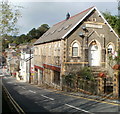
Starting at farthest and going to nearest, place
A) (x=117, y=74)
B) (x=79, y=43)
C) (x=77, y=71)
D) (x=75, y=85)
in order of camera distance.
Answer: (x=79, y=43), (x=77, y=71), (x=75, y=85), (x=117, y=74)

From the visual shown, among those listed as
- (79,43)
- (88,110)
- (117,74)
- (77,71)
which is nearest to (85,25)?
(79,43)

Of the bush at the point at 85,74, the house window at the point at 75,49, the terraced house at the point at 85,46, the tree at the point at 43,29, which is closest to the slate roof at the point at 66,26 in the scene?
the terraced house at the point at 85,46

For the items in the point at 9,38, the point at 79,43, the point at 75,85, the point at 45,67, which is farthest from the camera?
the point at 45,67

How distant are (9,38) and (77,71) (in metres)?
13.8

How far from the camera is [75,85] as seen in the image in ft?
68.2

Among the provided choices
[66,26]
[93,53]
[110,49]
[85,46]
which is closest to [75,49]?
[85,46]

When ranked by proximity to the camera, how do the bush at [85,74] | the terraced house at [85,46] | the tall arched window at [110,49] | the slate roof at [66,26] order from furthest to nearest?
1. the tall arched window at [110,49]
2. the slate roof at [66,26]
3. the terraced house at [85,46]
4. the bush at [85,74]

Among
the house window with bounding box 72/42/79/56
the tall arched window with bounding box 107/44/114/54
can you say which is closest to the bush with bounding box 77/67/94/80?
the house window with bounding box 72/42/79/56

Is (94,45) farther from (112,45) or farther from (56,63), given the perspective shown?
(56,63)

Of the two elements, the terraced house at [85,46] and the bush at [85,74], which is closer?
the bush at [85,74]

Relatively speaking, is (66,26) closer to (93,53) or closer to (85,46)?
(85,46)

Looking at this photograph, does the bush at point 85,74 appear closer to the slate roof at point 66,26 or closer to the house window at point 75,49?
the house window at point 75,49

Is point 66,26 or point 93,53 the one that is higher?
point 66,26

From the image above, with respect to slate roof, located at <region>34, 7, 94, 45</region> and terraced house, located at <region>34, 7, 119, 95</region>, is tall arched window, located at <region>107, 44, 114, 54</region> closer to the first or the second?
terraced house, located at <region>34, 7, 119, 95</region>
